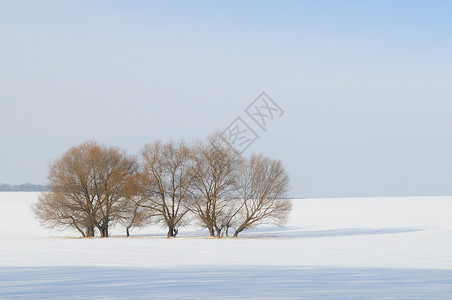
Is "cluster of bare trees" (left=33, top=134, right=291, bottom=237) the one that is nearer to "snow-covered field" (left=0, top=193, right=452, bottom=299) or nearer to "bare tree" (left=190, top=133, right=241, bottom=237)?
"bare tree" (left=190, top=133, right=241, bottom=237)

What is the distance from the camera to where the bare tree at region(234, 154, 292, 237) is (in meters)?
47.3

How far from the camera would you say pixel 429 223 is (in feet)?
203

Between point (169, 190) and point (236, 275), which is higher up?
point (169, 190)

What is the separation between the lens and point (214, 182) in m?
47.4

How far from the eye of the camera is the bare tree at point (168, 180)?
48.4 metres

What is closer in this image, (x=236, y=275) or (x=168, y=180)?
(x=236, y=275)

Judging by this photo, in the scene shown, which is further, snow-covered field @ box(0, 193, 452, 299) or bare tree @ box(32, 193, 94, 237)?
bare tree @ box(32, 193, 94, 237)

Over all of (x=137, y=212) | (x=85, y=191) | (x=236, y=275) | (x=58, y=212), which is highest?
(x=85, y=191)

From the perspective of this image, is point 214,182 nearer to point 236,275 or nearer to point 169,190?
point 169,190

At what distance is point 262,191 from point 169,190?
28.2ft

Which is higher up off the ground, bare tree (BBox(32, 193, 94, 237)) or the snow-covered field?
bare tree (BBox(32, 193, 94, 237))

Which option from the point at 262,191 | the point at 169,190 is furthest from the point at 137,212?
the point at 262,191

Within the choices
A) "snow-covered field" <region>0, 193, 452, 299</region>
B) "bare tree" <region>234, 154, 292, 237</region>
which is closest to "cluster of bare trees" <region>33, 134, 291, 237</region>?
"bare tree" <region>234, 154, 292, 237</region>

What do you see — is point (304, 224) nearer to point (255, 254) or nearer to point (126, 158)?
point (126, 158)
